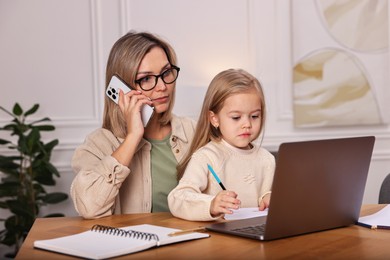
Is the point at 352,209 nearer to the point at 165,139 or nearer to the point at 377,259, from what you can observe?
the point at 377,259

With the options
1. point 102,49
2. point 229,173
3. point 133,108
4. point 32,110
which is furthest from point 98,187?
point 102,49

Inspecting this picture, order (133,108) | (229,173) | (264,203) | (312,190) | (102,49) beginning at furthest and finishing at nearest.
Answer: (102,49), (133,108), (229,173), (264,203), (312,190)

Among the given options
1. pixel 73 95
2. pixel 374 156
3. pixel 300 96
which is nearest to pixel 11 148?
pixel 73 95

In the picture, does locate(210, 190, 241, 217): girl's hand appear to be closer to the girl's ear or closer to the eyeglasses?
the girl's ear

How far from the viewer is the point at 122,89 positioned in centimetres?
251

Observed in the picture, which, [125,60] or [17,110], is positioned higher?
[125,60]

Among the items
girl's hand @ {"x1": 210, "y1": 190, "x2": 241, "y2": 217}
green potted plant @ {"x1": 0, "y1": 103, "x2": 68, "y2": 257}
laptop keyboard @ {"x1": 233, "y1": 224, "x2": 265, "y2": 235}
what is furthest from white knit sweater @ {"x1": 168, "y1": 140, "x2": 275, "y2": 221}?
green potted plant @ {"x1": 0, "y1": 103, "x2": 68, "y2": 257}

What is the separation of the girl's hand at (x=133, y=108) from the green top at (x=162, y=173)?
26cm

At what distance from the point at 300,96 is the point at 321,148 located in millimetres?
2369

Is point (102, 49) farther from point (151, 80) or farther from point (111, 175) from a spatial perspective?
point (111, 175)

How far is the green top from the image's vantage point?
267 centimetres

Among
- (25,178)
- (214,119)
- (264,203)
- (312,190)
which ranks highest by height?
(214,119)

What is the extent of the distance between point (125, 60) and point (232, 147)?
536 mm

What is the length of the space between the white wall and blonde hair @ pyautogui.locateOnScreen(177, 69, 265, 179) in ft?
5.35
